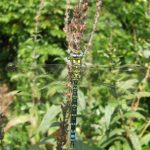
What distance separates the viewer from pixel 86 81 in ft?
10.3

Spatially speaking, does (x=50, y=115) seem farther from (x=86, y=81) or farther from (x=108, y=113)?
(x=86, y=81)

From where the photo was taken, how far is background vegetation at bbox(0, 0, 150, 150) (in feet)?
9.18

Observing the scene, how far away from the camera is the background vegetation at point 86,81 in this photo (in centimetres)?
280

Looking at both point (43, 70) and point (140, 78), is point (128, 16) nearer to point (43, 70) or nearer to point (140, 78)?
point (140, 78)

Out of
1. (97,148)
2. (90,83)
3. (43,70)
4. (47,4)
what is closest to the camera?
(97,148)

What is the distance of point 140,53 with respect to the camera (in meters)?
3.09


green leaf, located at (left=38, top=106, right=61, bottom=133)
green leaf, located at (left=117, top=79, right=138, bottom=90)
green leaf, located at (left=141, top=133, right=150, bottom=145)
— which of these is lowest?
green leaf, located at (left=141, top=133, right=150, bottom=145)

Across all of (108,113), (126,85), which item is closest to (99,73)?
(126,85)

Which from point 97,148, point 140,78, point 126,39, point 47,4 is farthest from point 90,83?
point 47,4

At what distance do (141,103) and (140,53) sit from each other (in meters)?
0.48

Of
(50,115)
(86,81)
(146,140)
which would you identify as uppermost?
(86,81)

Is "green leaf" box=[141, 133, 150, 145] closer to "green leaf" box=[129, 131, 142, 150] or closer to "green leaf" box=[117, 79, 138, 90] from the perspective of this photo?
"green leaf" box=[129, 131, 142, 150]

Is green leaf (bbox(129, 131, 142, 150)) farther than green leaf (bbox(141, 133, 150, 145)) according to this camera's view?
No

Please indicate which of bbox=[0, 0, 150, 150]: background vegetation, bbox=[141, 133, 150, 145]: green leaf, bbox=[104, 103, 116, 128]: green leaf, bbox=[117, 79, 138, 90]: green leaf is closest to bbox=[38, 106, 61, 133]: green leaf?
bbox=[0, 0, 150, 150]: background vegetation
